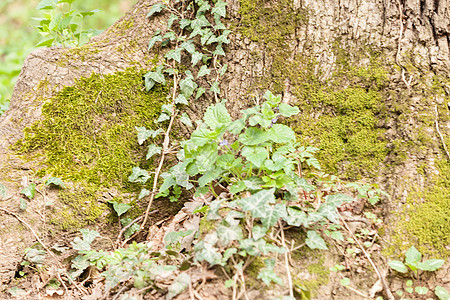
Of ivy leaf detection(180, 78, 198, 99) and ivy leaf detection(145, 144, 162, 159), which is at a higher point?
ivy leaf detection(180, 78, 198, 99)

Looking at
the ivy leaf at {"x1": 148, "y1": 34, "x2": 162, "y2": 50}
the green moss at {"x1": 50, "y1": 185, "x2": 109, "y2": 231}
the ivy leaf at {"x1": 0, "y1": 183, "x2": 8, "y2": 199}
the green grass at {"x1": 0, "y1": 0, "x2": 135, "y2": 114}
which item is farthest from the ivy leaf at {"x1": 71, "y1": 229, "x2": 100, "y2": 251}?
the green grass at {"x1": 0, "y1": 0, "x2": 135, "y2": 114}

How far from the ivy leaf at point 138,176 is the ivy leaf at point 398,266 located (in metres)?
1.84

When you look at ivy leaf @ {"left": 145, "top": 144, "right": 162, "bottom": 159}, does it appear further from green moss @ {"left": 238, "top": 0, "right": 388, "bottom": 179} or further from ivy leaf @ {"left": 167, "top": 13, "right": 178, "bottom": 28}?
ivy leaf @ {"left": 167, "top": 13, "right": 178, "bottom": 28}

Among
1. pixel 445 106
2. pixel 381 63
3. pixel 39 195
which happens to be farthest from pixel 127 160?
pixel 445 106

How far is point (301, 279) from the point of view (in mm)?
1879

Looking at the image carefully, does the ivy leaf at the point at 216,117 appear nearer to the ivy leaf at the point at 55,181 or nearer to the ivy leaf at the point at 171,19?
the ivy leaf at the point at 171,19

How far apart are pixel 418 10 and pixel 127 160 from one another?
251cm

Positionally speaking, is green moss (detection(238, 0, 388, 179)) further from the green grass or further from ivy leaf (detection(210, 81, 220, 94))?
the green grass

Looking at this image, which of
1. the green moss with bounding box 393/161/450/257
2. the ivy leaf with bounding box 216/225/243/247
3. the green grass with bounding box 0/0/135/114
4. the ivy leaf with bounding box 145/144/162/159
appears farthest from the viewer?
the green grass with bounding box 0/0/135/114

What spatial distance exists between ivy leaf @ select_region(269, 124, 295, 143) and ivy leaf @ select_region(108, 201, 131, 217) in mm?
1349

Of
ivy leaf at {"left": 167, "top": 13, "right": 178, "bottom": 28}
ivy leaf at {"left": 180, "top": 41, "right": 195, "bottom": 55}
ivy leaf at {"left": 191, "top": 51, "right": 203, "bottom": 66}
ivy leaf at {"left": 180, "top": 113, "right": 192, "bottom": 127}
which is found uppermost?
ivy leaf at {"left": 167, "top": 13, "right": 178, "bottom": 28}

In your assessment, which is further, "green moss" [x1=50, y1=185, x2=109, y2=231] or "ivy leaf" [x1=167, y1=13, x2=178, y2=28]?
"ivy leaf" [x1=167, y1=13, x2=178, y2=28]

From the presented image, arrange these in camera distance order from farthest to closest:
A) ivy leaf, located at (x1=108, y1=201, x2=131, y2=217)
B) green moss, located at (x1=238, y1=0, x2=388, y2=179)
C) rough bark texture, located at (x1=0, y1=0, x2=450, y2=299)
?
ivy leaf, located at (x1=108, y1=201, x2=131, y2=217) → green moss, located at (x1=238, y1=0, x2=388, y2=179) → rough bark texture, located at (x1=0, y1=0, x2=450, y2=299)

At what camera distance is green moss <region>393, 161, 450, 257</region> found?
199 cm
